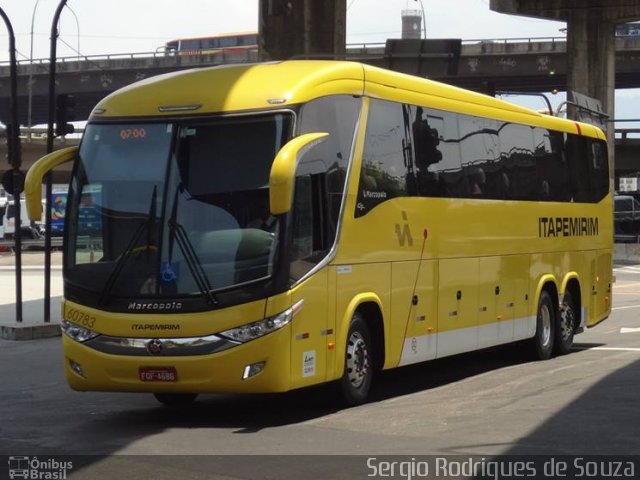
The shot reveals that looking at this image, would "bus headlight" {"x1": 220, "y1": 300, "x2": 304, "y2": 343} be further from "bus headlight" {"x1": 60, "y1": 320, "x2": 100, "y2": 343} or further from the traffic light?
the traffic light

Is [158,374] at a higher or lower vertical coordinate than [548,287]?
lower

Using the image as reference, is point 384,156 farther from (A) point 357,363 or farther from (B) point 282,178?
(B) point 282,178

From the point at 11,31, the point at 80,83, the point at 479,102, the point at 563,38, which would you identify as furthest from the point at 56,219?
the point at 479,102

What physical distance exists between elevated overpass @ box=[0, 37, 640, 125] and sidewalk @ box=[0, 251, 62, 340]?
33.5 metres

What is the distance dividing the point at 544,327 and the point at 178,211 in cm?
806

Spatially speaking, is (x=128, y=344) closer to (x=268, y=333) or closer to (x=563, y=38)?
(x=268, y=333)

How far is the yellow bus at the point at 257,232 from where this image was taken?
1102 centimetres

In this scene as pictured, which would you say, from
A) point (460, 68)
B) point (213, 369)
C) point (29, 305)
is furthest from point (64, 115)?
point (460, 68)

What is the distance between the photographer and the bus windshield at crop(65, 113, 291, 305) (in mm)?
11062

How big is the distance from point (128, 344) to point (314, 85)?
3.03 meters

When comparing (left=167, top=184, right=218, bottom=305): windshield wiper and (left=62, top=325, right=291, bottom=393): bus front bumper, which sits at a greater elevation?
(left=167, top=184, right=218, bottom=305): windshield wiper

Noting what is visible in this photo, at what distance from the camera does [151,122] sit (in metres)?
11.8

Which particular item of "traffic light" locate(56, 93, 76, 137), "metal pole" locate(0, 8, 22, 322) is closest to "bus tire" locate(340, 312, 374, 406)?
"traffic light" locate(56, 93, 76, 137)

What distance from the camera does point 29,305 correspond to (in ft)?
91.6
